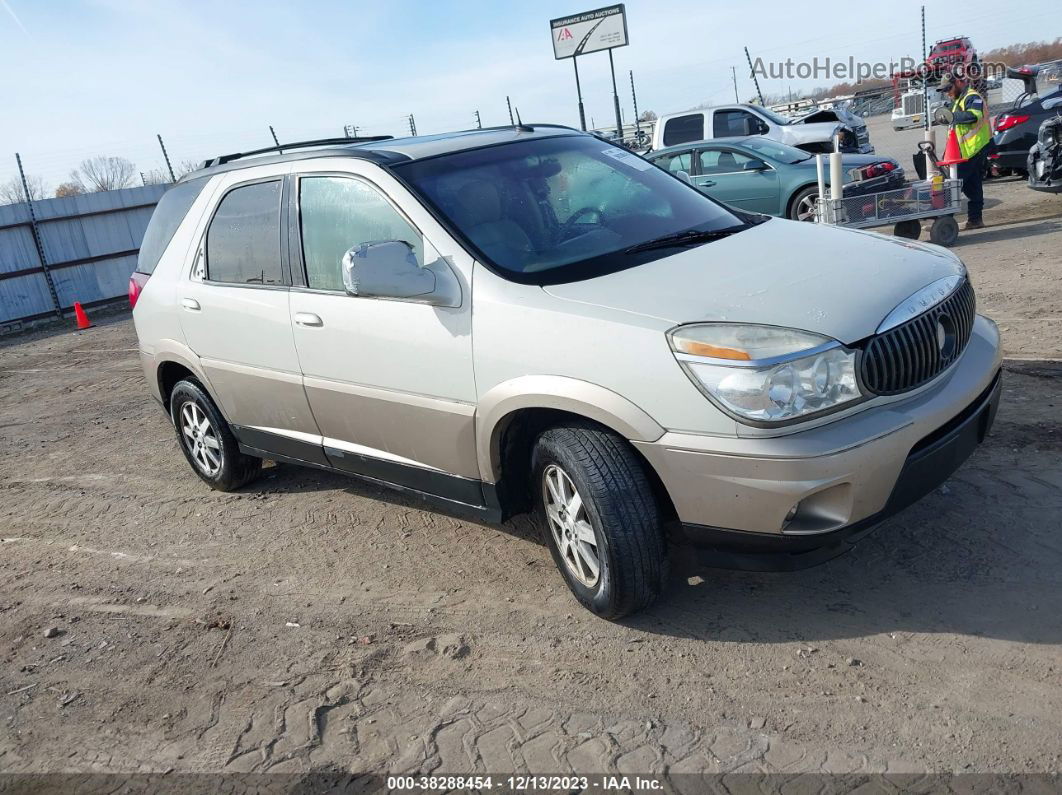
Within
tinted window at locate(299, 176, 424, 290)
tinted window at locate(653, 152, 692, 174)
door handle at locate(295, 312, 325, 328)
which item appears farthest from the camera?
tinted window at locate(653, 152, 692, 174)

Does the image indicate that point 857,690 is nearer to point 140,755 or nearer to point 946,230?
point 140,755

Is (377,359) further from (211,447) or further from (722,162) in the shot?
(722,162)

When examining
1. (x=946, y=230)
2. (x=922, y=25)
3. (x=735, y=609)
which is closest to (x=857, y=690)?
(x=735, y=609)

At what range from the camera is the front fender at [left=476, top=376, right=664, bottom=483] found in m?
3.20

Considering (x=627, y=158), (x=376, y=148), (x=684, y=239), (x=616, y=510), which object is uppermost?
(x=376, y=148)

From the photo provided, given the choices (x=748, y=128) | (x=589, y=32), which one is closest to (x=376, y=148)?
(x=748, y=128)

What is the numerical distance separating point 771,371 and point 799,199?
32.7 ft

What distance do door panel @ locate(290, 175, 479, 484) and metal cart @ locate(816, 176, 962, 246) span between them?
23.3 feet

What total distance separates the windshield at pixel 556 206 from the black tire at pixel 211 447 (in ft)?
7.16

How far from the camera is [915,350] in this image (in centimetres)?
325

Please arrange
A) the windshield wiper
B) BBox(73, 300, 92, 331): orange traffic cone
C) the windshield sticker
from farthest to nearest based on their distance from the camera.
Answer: BBox(73, 300, 92, 331): orange traffic cone < the windshield sticker < the windshield wiper

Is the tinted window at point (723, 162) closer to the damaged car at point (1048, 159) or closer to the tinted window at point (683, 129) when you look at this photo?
the damaged car at point (1048, 159)

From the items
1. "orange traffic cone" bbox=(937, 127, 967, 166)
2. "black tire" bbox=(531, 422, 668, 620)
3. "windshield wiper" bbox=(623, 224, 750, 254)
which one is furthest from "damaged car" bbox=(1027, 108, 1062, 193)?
"black tire" bbox=(531, 422, 668, 620)

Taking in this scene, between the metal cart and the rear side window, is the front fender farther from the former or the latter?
the metal cart
